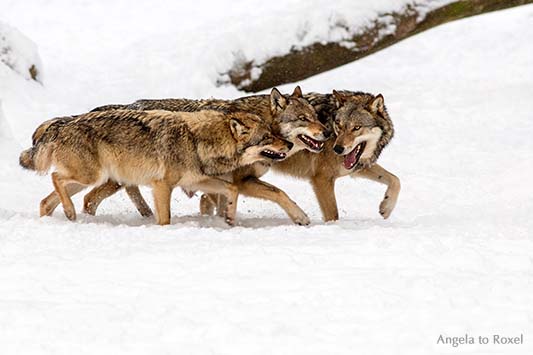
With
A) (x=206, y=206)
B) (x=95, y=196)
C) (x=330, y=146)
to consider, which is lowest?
(x=206, y=206)

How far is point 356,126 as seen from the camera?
8.07 metres

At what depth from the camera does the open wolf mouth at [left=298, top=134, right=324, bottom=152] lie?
26.4 feet

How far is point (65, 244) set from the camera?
6664 millimetres

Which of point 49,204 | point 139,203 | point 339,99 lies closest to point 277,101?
point 339,99

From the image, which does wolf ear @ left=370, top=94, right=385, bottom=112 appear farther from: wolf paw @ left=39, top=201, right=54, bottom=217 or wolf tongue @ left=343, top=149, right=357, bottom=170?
wolf paw @ left=39, top=201, right=54, bottom=217

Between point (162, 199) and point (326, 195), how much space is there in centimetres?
154

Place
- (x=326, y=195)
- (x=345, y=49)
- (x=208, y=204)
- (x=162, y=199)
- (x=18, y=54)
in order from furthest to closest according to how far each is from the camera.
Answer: (x=18, y=54), (x=345, y=49), (x=208, y=204), (x=326, y=195), (x=162, y=199)

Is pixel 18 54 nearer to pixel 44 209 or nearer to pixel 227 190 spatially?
pixel 44 209

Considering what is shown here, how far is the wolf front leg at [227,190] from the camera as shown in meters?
8.09

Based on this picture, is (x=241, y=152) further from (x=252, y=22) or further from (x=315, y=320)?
(x=252, y=22)

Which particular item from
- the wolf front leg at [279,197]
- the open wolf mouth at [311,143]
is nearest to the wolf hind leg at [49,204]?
the wolf front leg at [279,197]

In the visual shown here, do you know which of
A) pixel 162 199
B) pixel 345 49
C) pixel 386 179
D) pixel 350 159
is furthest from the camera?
pixel 345 49

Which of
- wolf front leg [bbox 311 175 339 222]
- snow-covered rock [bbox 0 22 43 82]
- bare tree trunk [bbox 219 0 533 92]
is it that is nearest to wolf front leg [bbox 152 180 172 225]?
wolf front leg [bbox 311 175 339 222]

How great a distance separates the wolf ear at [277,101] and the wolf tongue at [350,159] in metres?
0.75
